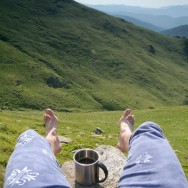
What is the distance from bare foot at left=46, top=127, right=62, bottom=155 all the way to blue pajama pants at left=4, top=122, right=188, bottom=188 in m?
1.20

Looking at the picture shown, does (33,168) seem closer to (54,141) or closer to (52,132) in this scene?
(54,141)

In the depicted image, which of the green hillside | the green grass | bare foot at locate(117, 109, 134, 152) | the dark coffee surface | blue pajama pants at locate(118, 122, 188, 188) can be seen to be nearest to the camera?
blue pajama pants at locate(118, 122, 188, 188)

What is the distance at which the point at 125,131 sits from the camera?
7.46 m

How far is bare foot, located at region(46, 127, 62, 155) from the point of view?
6.42 m

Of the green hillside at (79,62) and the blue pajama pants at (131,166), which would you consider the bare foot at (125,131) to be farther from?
the green hillside at (79,62)

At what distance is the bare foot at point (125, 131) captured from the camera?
22.6 ft

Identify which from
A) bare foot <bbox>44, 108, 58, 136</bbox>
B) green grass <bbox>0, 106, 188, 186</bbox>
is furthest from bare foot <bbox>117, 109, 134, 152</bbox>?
green grass <bbox>0, 106, 188, 186</bbox>

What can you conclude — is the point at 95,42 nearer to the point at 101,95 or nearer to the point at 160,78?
the point at 160,78

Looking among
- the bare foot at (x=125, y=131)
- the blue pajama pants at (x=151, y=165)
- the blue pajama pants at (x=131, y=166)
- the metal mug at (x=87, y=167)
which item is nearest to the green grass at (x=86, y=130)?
the blue pajama pants at (x=131, y=166)

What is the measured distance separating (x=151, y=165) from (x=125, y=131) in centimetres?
305

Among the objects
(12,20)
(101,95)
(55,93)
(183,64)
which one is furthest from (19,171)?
(183,64)

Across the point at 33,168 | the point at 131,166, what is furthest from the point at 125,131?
the point at 33,168

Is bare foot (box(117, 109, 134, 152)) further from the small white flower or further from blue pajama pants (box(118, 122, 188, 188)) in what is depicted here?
the small white flower

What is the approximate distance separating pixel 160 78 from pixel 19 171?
10756 centimetres
